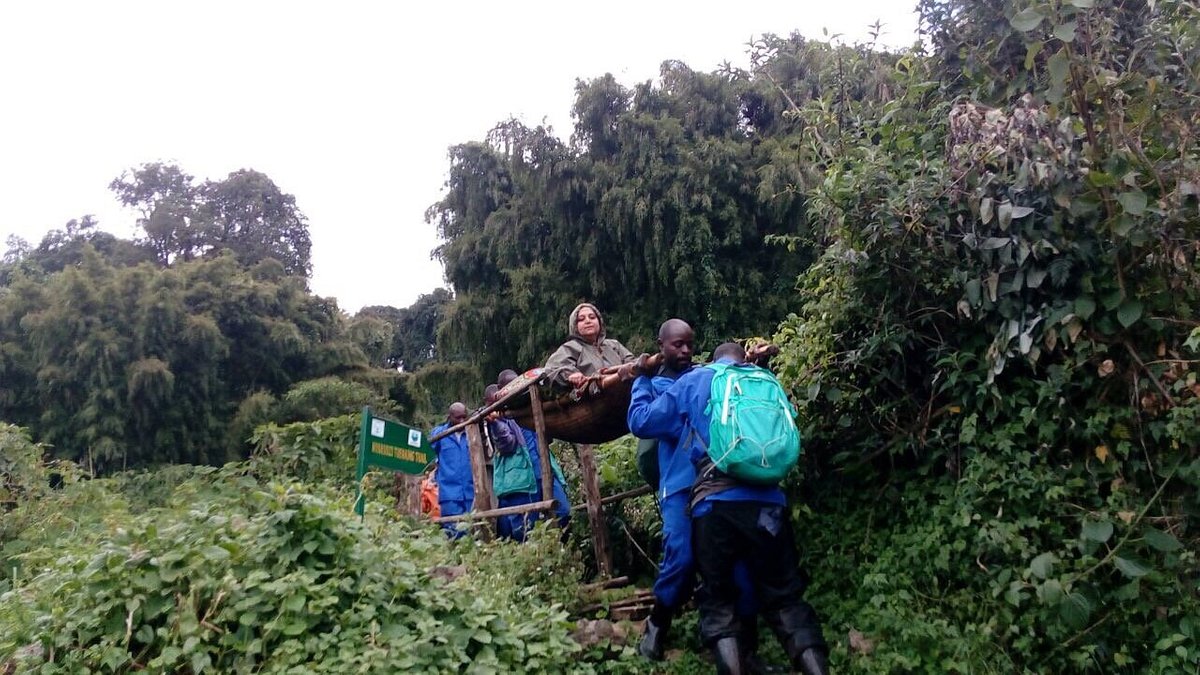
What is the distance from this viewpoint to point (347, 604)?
3877mm

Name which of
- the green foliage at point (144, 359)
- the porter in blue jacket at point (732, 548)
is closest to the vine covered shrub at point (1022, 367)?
the porter in blue jacket at point (732, 548)

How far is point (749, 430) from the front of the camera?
14.3 ft

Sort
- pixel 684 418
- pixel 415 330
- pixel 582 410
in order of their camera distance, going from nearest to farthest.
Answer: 1. pixel 684 418
2. pixel 582 410
3. pixel 415 330

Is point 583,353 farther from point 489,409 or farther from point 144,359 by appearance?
point 144,359

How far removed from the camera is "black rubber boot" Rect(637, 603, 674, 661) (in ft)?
15.5

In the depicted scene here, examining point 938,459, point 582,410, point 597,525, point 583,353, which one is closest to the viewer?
point 938,459

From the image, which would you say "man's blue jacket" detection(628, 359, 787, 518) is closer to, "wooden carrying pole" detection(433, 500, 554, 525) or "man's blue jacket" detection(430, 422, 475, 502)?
"wooden carrying pole" detection(433, 500, 554, 525)

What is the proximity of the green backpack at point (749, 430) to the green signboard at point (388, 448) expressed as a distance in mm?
1818

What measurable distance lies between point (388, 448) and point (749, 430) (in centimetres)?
207

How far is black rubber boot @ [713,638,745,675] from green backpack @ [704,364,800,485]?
0.74 metres

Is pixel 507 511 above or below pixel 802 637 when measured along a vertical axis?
above

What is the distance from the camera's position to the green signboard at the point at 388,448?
5.03 m

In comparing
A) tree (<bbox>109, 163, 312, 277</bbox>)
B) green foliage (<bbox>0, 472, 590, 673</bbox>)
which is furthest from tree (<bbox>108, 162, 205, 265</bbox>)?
green foliage (<bbox>0, 472, 590, 673</bbox>)

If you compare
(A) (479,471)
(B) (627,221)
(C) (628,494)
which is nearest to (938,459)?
(C) (628,494)
